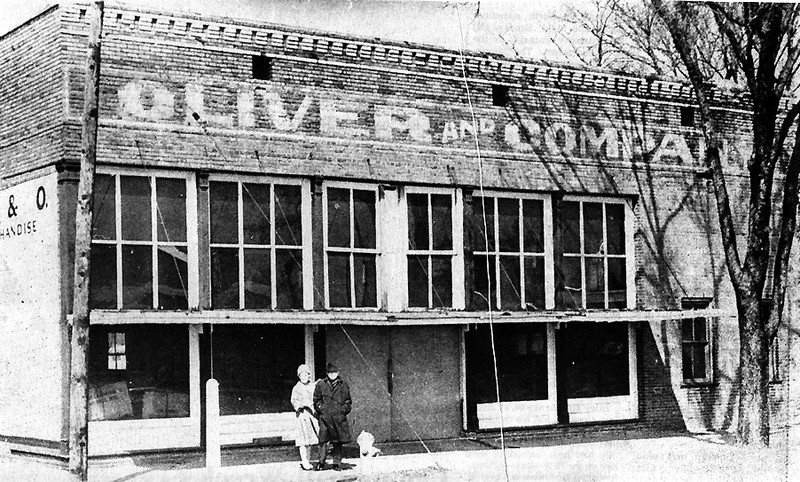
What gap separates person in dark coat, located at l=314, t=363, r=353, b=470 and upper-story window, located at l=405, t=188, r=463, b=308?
9.25 feet

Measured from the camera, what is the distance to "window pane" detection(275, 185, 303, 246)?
1605cm

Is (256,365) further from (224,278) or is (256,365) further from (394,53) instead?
(394,53)

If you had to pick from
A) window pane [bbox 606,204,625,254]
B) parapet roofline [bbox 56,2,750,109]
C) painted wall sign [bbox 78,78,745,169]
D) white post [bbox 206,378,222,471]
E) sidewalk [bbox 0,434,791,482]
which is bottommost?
sidewalk [bbox 0,434,791,482]

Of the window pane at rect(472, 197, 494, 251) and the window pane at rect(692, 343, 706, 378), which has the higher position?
the window pane at rect(472, 197, 494, 251)

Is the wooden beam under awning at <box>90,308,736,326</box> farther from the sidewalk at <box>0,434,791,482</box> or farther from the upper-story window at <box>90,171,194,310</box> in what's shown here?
the sidewalk at <box>0,434,791,482</box>

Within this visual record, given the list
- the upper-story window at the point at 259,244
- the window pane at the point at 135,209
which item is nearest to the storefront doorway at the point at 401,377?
the upper-story window at the point at 259,244

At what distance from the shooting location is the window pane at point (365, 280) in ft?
55.0

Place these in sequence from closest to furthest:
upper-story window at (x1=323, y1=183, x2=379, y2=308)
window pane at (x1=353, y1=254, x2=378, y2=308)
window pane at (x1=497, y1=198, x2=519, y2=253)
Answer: upper-story window at (x1=323, y1=183, x2=379, y2=308), window pane at (x1=353, y1=254, x2=378, y2=308), window pane at (x1=497, y1=198, x2=519, y2=253)

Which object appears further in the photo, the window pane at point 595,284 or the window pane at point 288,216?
the window pane at point 595,284

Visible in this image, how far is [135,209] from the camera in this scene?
49.0 feet

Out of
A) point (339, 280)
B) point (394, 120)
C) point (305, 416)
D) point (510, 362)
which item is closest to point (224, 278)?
point (339, 280)

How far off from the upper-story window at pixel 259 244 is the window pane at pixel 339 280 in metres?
0.47

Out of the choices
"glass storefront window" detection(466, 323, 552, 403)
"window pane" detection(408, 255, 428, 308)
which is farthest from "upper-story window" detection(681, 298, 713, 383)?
"window pane" detection(408, 255, 428, 308)

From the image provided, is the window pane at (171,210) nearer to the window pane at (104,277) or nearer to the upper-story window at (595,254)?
the window pane at (104,277)
